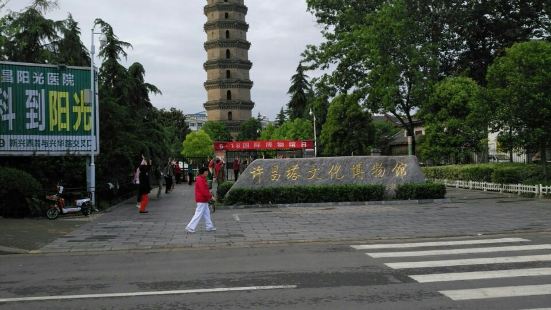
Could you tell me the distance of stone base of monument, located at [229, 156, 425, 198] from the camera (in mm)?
21906

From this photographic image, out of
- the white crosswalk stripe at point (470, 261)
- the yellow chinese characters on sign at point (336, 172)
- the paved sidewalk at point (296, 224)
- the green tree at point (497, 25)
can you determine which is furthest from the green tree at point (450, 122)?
the white crosswalk stripe at point (470, 261)

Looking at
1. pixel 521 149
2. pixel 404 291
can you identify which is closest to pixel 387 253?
pixel 404 291

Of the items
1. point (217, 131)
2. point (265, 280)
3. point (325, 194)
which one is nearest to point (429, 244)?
point (265, 280)

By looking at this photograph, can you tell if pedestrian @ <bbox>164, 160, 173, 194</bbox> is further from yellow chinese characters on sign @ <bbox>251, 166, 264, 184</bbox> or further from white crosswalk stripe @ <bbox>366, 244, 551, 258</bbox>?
white crosswalk stripe @ <bbox>366, 244, 551, 258</bbox>

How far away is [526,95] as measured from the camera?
2170 centimetres

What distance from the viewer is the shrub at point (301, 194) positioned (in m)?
20.6

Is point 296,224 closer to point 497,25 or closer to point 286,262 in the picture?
point 286,262

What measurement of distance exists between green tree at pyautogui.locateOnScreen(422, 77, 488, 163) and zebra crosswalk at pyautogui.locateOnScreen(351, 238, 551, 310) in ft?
68.7

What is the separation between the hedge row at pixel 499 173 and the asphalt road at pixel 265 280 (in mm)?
13864

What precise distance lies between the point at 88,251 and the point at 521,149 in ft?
65.5

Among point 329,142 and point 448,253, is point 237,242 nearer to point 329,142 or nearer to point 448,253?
point 448,253

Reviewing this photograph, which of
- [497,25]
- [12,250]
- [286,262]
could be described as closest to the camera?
[286,262]

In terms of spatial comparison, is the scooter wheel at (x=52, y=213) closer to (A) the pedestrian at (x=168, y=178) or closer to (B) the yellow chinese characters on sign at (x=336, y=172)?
(B) the yellow chinese characters on sign at (x=336, y=172)

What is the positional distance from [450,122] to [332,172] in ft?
39.1
